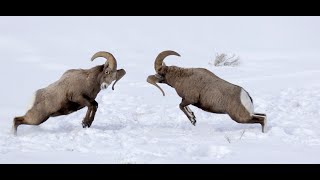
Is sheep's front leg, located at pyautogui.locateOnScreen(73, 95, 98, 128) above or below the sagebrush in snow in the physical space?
below

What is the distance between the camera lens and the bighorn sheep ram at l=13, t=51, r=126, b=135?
1072 centimetres

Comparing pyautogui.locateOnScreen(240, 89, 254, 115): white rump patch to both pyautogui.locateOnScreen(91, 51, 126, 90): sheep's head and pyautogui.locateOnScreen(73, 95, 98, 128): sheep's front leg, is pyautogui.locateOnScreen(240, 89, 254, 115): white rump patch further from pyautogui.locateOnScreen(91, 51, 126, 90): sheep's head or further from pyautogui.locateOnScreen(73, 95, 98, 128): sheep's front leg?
pyautogui.locateOnScreen(73, 95, 98, 128): sheep's front leg

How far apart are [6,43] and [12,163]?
17.0 m

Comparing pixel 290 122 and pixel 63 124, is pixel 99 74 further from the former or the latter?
pixel 290 122

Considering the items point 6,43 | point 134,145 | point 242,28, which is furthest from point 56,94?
point 242,28

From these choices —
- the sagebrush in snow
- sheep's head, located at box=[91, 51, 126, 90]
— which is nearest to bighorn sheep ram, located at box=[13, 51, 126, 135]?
sheep's head, located at box=[91, 51, 126, 90]

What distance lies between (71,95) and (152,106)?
304 cm

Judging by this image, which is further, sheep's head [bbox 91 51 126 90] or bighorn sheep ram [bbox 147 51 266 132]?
sheep's head [bbox 91 51 126 90]

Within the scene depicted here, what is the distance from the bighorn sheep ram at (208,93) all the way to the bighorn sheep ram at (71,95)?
43.7 inches

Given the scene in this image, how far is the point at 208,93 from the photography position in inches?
430

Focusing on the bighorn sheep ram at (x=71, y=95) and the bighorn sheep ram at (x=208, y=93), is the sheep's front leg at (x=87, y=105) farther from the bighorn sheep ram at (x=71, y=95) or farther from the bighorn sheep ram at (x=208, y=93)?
the bighorn sheep ram at (x=208, y=93)

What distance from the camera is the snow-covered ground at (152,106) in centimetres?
870

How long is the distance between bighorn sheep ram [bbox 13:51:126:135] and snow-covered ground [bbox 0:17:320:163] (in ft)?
0.92

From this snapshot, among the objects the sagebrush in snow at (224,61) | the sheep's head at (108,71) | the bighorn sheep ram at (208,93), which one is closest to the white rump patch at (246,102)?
the bighorn sheep ram at (208,93)
